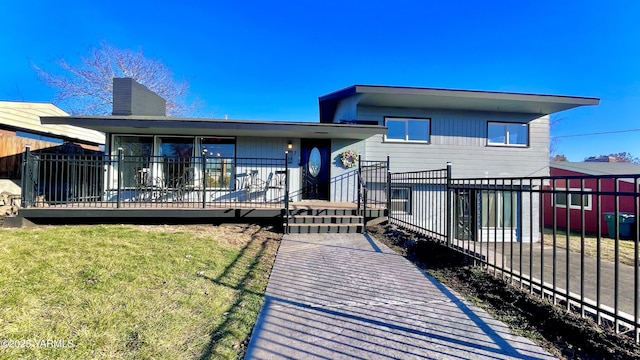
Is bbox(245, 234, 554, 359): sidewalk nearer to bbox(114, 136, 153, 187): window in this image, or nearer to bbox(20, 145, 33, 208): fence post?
bbox(20, 145, 33, 208): fence post

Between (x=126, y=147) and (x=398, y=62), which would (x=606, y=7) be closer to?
(x=398, y=62)

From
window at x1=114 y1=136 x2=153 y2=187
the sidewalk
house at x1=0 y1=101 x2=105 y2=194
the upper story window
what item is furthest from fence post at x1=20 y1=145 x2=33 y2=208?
the upper story window

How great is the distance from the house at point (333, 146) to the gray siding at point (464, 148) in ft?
0.12

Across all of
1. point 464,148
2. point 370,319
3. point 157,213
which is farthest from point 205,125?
point 464,148

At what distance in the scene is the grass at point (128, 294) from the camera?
2105 mm

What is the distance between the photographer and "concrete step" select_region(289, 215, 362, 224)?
6.68 m

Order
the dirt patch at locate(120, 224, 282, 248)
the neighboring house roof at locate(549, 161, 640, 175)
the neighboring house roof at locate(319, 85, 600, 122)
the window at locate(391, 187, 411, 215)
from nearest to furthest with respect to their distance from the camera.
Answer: the dirt patch at locate(120, 224, 282, 248) → the neighboring house roof at locate(319, 85, 600, 122) → the window at locate(391, 187, 411, 215) → the neighboring house roof at locate(549, 161, 640, 175)

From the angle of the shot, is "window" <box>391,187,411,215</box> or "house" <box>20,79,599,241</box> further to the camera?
"window" <box>391,187,411,215</box>

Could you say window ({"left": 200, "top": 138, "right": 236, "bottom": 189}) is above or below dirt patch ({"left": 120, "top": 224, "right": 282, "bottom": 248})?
above

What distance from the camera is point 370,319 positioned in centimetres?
263

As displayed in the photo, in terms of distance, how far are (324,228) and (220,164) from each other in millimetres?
4017

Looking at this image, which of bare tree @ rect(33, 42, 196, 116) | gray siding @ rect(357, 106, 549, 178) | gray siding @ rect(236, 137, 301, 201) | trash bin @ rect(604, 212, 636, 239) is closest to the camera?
gray siding @ rect(236, 137, 301, 201)

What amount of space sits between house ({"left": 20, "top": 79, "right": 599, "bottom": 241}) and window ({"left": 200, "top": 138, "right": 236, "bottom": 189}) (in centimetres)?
Result: 3

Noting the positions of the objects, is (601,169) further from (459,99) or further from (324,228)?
(324,228)
